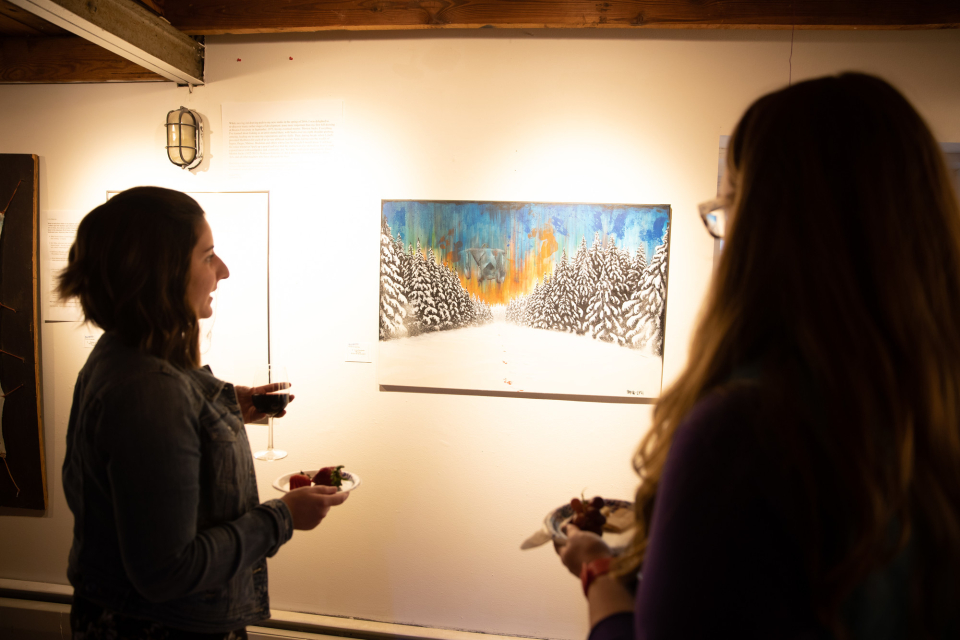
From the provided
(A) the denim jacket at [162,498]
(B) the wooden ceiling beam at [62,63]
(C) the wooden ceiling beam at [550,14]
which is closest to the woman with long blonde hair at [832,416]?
(A) the denim jacket at [162,498]

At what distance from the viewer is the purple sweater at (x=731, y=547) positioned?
0.58 meters

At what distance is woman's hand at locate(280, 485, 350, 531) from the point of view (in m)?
1.29

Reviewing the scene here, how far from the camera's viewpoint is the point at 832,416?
57 cm

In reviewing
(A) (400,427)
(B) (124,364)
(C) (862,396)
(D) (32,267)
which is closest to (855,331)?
(C) (862,396)

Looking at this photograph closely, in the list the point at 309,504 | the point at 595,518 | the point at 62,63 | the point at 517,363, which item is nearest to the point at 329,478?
the point at 309,504

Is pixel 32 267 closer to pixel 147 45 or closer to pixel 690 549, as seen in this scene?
pixel 147 45

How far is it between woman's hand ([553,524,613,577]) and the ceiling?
1.99 metres

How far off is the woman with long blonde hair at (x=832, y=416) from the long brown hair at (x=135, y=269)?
1.04m

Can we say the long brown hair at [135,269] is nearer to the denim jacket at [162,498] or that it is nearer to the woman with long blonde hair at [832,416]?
the denim jacket at [162,498]

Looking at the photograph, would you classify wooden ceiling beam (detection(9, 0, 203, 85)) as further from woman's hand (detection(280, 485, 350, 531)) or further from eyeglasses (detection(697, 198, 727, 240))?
eyeglasses (detection(697, 198, 727, 240))

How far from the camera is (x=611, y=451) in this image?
2.27m

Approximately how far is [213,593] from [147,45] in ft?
6.88

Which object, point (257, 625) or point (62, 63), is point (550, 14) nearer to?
point (62, 63)

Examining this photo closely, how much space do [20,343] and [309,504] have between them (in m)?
2.21
